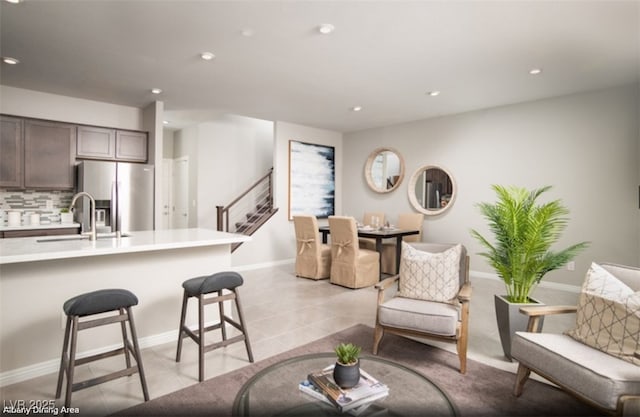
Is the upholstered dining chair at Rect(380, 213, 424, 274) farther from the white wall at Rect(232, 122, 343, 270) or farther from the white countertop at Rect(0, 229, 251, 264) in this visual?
the white countertop at Rect(0, 229, 251, 264)

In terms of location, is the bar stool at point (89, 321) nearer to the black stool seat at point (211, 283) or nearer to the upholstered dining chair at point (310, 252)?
the black stool seat at point (211, 283)

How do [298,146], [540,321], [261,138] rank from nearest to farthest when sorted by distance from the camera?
[540,321] → [298,146] → [261,138]

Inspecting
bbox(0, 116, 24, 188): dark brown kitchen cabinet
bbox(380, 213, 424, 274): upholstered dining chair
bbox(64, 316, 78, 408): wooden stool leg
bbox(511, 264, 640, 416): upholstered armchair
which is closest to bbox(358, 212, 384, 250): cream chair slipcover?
bbox(380, 213, 424, 274): upholstered dining chair

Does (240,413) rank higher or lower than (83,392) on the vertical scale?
higher

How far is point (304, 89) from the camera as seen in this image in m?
4.57

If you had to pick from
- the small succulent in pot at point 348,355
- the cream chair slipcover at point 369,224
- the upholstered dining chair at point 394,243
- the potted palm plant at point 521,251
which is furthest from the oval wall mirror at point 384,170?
the small succulent in pot at point 348,355

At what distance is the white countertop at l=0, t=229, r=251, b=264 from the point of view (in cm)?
221

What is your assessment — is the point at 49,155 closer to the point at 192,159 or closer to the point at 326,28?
the point at 192,159

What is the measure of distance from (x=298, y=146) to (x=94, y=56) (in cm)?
385

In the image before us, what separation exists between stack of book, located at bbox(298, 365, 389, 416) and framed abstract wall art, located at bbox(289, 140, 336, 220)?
202 inches

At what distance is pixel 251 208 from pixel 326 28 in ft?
16.6

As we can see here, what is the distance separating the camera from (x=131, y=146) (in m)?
5.14

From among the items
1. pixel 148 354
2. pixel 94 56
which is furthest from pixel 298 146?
pixel 148 354

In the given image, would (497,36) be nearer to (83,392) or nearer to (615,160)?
(615,160)
